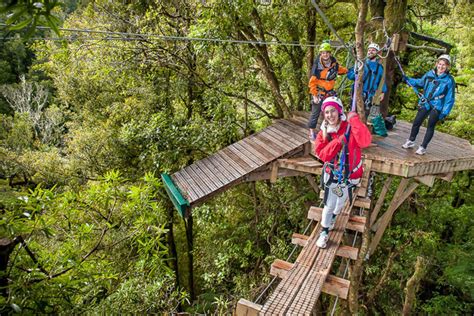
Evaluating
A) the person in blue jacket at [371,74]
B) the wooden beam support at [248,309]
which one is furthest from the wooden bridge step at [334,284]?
the person in blue jacket at [371,74]

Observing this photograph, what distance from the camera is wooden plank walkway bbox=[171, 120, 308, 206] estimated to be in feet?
16.9

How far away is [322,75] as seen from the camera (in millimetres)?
5145

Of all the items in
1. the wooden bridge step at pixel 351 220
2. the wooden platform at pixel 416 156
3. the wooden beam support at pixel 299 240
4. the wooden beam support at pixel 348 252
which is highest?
the wooden platform at pixel 416 156

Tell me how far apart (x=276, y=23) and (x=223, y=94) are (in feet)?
6.45

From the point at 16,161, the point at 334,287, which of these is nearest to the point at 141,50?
the point at 334,287

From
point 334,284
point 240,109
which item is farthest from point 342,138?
point 240,109

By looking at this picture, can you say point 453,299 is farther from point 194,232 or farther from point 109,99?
point 109,99

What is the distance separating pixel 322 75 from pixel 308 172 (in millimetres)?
1577

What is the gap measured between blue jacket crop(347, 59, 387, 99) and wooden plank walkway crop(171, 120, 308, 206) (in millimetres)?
1332

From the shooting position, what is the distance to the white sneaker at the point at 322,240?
3.68m

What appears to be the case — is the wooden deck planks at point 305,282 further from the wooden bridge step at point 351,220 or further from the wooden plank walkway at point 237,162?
the wooden plank walkway at point 237,162

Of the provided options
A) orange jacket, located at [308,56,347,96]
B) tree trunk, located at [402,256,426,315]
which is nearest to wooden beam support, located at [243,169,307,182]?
orange jacket, located at [308,56,347,96]

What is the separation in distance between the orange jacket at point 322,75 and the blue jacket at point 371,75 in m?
0.23

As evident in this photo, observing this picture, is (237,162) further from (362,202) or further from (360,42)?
(360,42)
